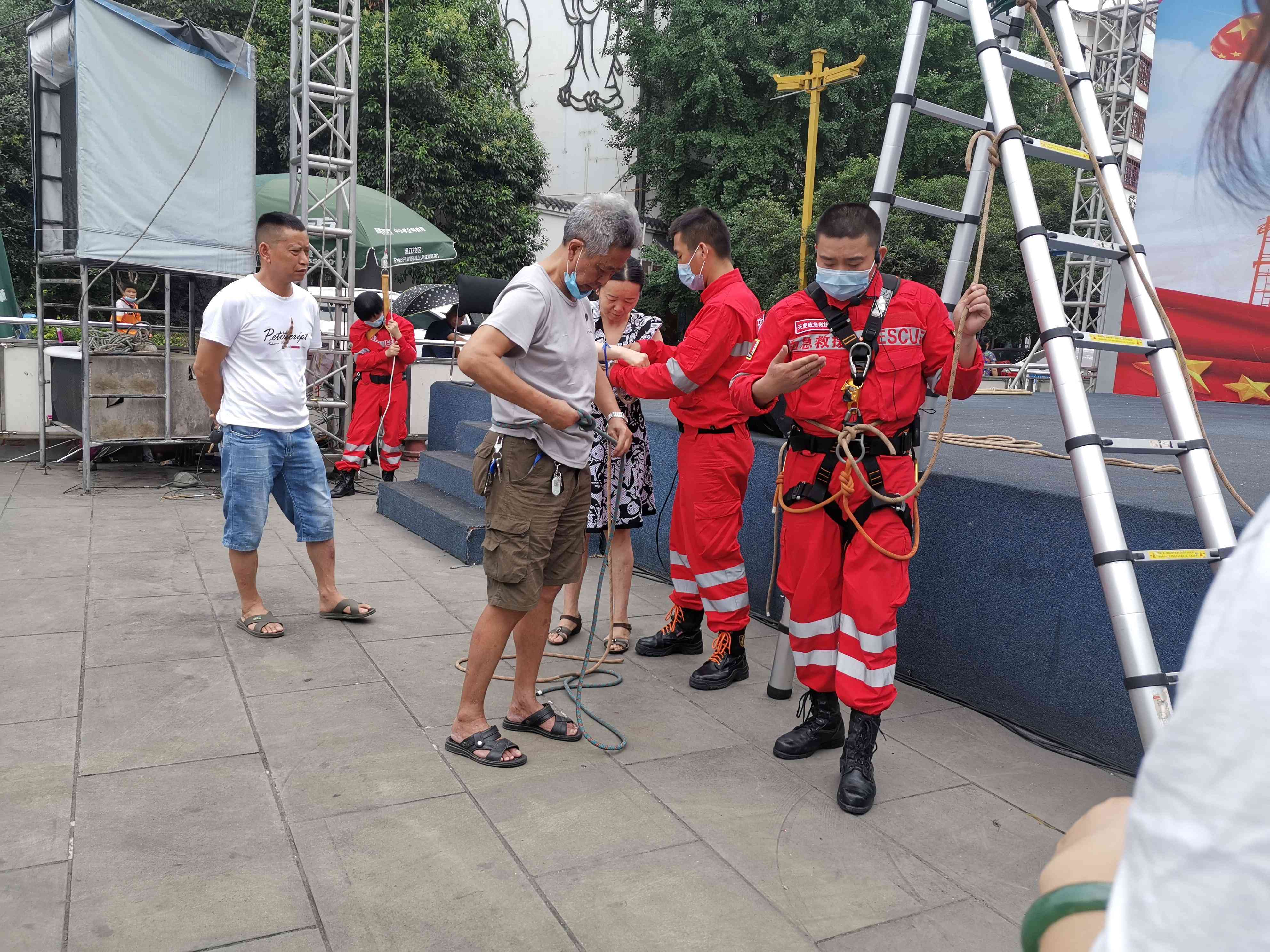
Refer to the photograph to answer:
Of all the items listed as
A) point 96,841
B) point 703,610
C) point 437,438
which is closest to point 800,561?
point 703,610

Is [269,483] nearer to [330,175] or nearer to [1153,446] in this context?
[1153,446]

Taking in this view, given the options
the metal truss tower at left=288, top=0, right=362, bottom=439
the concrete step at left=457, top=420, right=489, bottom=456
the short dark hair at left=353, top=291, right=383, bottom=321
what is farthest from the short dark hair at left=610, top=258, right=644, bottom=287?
the metal truss tower at left=288, top=0, right=362, bottom=439

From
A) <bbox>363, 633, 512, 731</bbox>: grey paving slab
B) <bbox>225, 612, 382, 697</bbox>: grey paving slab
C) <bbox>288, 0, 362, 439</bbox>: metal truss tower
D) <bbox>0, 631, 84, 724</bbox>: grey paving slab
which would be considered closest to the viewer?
<bbox>0, 631, 84, 724</bbox>: grey paving slab

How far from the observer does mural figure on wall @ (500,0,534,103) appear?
28.9 m

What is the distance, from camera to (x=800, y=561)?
340 centimetres

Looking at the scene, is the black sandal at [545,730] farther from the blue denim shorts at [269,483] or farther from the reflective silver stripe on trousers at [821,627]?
the blue denim shorts at [269,483]

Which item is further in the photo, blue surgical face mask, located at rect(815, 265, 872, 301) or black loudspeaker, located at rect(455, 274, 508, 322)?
black loudspeaker, located at rect(455, 274, 508, 322)

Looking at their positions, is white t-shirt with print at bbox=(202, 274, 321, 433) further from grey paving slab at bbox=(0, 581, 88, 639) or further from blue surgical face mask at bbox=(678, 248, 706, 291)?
blue surgical face mask at bbox=(678, 248, 706, 291)

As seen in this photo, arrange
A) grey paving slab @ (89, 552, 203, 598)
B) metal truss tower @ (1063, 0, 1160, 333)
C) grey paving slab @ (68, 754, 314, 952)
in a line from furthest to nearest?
metal truss tower @ (1063, 0, 1160, 333), grey paving slab @ (89, 552, 203, 598), grey paving slab @ (68, 754, 314, 952)

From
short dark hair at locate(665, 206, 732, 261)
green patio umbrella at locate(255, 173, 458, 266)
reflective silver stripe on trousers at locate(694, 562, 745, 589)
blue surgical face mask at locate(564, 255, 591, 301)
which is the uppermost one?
green patio umbrella at locate(255, 173, 458, 266)

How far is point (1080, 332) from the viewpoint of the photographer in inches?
99.3

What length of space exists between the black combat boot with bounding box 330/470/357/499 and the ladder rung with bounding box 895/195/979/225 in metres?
6.57

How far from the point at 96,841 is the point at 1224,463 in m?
5.44

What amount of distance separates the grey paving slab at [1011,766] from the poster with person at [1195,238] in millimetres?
7702
